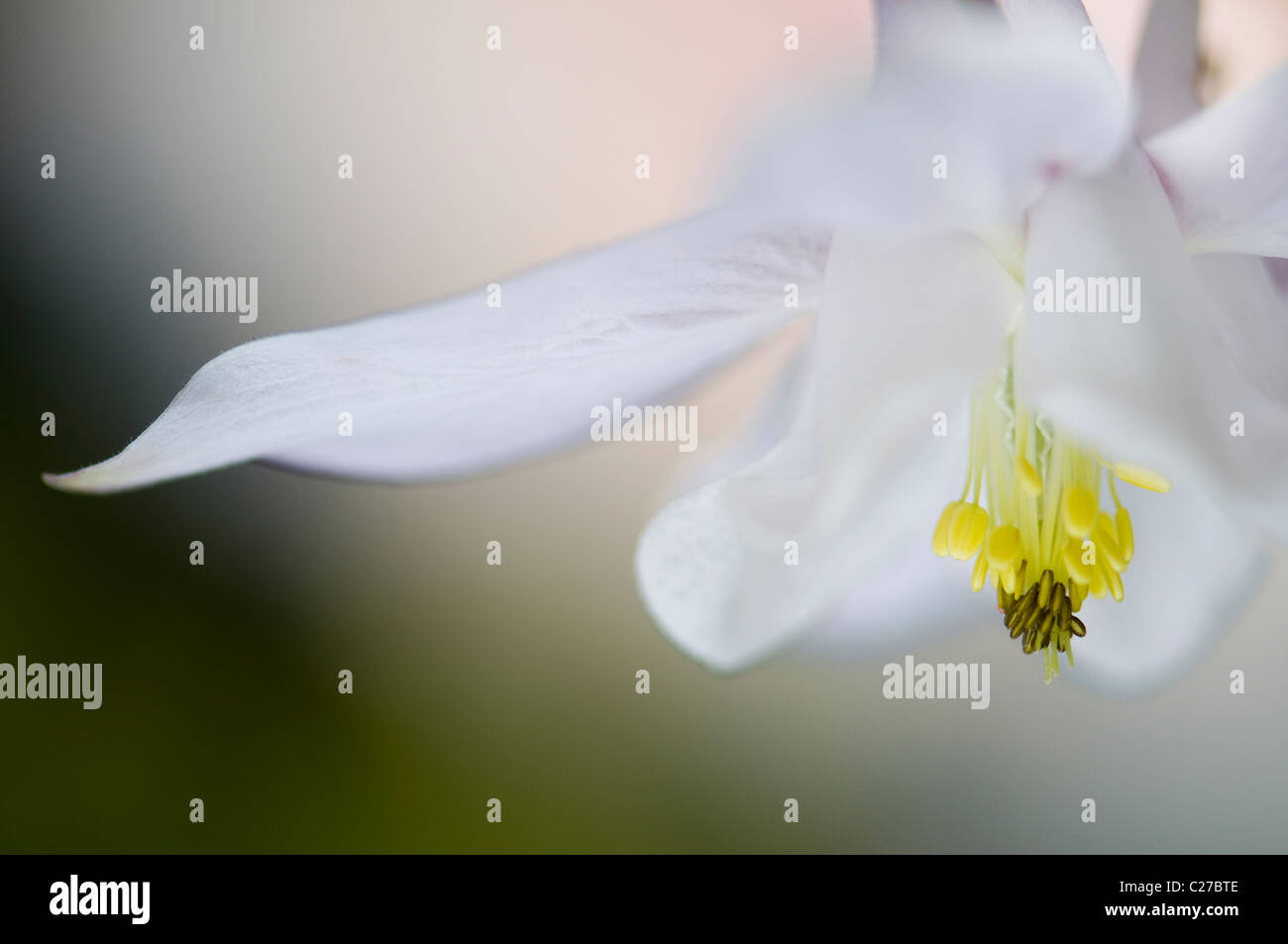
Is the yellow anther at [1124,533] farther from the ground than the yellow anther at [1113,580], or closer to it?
farther from the ground

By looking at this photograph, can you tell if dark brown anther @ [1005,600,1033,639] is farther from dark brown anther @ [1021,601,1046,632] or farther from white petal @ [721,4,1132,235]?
white petal @ [721,4,1132,235]

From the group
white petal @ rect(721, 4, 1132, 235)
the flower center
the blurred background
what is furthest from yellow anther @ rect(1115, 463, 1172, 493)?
the blurred background

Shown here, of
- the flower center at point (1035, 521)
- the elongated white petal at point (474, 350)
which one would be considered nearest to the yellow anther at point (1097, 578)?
the flower center at point (1035, 521)

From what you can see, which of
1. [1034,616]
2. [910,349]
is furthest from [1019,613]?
[910,349]

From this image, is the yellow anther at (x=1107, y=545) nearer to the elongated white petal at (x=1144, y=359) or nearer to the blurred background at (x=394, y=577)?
the elongated white petal at (x=1144, y=359)
